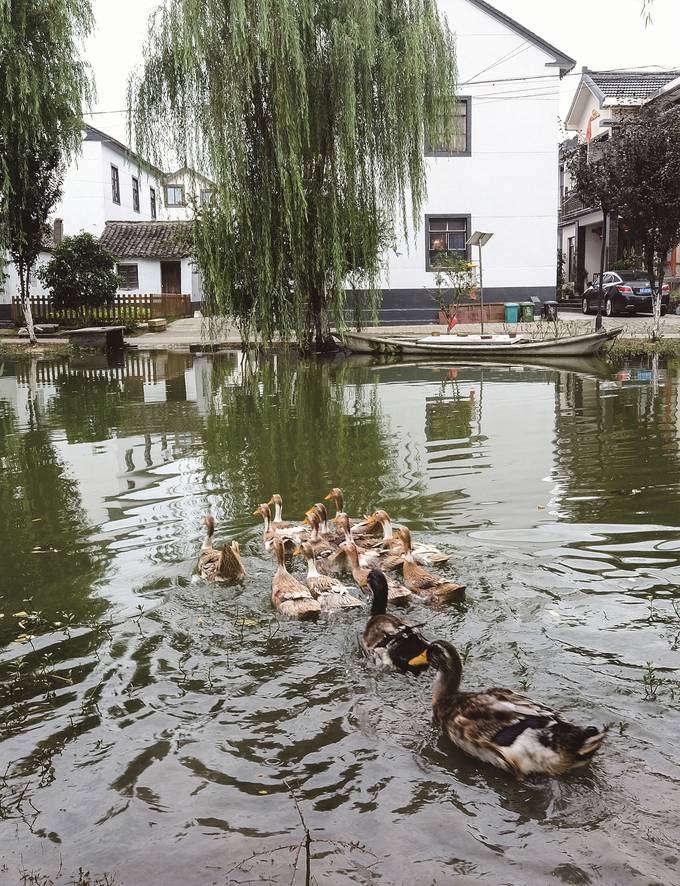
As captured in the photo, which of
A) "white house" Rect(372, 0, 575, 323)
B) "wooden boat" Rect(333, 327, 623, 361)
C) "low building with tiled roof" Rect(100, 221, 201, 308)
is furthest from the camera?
"low building with tiled roof" Rect(100, 221, 201, 308)

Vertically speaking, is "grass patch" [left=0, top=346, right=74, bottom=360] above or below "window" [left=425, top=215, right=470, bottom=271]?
below

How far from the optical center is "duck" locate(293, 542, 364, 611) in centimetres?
595

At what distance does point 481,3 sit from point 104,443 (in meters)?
26.1

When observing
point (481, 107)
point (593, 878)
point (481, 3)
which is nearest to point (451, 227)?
point (481, 107)

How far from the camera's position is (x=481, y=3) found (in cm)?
3153

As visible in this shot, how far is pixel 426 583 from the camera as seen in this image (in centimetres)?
605

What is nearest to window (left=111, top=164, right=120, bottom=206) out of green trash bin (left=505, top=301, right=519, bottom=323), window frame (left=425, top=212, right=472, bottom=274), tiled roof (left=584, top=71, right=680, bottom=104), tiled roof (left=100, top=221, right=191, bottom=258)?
tiled roof (left=100, top=221, right=191, bottom=258)

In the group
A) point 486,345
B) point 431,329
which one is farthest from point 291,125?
point 431,329

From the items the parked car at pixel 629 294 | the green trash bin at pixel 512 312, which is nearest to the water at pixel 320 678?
the green trash bin at pixel 512 312

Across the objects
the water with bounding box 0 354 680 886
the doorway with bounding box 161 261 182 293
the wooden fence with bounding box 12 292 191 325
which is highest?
the doorway with bounding box 161 261 182 293

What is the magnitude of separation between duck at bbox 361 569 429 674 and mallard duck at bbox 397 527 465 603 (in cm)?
45

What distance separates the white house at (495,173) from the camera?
31844 millimetres

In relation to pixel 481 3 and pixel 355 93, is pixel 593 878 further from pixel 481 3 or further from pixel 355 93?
pixel 481 3

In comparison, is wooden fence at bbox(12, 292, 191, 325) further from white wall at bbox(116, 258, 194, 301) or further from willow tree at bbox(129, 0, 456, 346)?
willow tree at bbox(129, 0, 456, 346)
